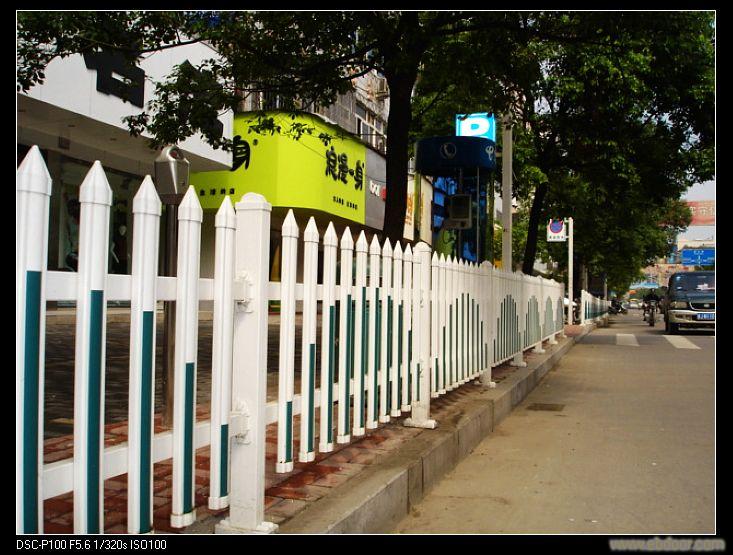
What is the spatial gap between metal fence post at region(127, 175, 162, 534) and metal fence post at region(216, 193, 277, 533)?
44cm

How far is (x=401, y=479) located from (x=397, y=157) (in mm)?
4407

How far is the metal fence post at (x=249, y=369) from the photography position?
2664mm

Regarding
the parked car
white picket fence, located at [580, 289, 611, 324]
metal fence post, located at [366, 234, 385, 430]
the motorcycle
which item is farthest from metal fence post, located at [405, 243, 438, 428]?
the motorcycle

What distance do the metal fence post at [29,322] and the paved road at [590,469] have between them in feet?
6.58

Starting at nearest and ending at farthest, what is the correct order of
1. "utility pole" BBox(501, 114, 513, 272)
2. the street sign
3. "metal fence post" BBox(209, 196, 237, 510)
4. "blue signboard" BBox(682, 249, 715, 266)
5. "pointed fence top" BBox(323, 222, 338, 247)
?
"metal fence post" BBox(209, 196, 237, 510), "pointed fence top" BBox(323, 222, 338, 247), "utility pole" BBox(501, 114, 513, 272), the street sign, "blue signboard" BBox(682, 249, 715, 266)

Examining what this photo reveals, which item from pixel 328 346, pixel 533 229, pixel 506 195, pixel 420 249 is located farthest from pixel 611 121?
pixel 328 346

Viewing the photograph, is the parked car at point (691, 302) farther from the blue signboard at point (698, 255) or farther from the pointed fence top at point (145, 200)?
the blue signboard at point (698, 255)

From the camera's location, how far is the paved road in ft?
11.7

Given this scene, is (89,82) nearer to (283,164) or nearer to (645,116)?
(283,164)

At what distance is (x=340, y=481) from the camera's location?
337 centimetres

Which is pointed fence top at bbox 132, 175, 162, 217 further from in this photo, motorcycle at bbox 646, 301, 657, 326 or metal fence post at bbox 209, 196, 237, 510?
motorcycle at bbox 646, 301, 657, 326

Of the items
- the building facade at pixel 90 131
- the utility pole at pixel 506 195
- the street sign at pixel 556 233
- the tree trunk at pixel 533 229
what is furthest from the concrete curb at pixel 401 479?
the street sign at pixel 556 233
